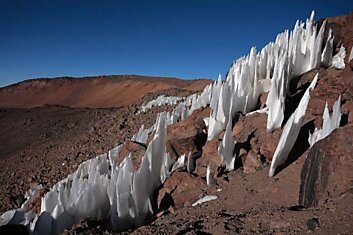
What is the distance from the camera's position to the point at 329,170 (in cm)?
221

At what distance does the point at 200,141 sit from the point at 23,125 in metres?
10.9

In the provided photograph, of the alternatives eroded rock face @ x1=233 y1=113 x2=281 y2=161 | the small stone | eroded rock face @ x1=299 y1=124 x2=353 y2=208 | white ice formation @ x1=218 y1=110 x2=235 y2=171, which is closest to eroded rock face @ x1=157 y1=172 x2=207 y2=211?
white ice formation @ x1=218 y1=110 x2=235 y2=171

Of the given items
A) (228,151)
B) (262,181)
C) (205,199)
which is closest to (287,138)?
(262,181)

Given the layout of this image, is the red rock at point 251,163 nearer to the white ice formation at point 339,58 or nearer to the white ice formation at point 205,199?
the white ice formation at point 205,199

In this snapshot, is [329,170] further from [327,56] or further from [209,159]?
[327,56]

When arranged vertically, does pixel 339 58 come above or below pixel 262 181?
above

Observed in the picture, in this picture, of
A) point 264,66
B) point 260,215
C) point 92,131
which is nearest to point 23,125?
point 92,131

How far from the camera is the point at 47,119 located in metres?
13.5

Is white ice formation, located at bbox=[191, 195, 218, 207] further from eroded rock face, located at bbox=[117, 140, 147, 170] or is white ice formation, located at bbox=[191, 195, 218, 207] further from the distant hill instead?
the distant hill

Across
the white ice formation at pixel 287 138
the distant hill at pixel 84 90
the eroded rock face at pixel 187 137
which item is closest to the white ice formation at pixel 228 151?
the white ice formation at pixel 287 138

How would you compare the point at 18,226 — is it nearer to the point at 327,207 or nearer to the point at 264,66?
the point at 327,207

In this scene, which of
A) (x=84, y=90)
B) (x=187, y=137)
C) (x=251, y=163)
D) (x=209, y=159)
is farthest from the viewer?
(x=84, y=90)

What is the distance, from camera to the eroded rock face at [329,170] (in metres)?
2.12

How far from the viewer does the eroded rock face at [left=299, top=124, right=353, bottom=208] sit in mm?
2119
